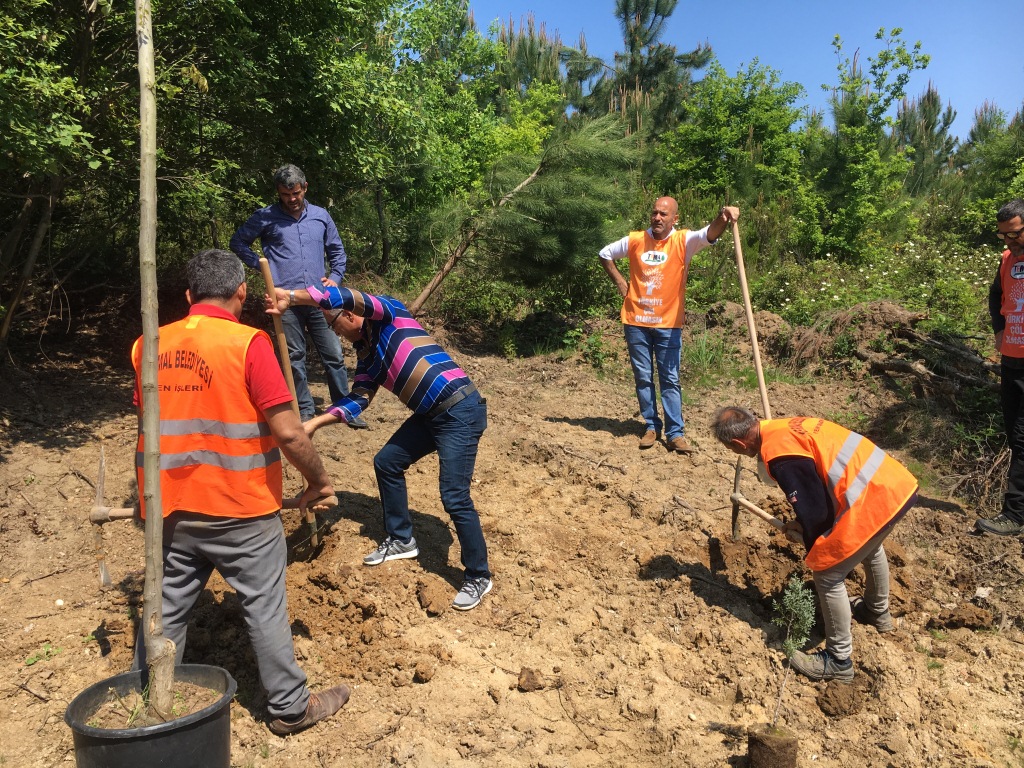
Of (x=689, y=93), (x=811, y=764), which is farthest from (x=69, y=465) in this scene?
(x=689, y=93)

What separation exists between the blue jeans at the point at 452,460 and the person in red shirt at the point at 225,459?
3.27ft

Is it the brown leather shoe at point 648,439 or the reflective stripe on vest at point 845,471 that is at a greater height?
the reflective stripe on vest at point 845,471

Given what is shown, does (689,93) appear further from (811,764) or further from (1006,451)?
(811,764)

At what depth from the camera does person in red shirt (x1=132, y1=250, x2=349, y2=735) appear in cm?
289

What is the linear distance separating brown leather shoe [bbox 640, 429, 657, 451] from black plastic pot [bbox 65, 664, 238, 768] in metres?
4.20

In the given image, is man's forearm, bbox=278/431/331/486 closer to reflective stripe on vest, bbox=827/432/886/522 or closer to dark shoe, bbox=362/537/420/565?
dark shoe, bbox=362/537/420/565

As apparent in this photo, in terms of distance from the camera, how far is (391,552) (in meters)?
4.49

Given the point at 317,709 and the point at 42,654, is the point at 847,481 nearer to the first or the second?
the point at 317,709

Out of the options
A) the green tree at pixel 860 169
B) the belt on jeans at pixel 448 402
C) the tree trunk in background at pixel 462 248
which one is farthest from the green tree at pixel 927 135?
the belt on jeans at pixel 448 402

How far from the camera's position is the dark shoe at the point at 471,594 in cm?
423

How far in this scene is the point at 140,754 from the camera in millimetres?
2447

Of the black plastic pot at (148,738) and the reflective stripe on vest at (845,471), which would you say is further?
the reflective stripe on vest at (845,471)

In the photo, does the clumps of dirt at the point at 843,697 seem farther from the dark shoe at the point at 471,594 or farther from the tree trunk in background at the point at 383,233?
the tree trunk in background at the point at 383,233

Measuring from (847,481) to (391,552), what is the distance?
2592 mm
